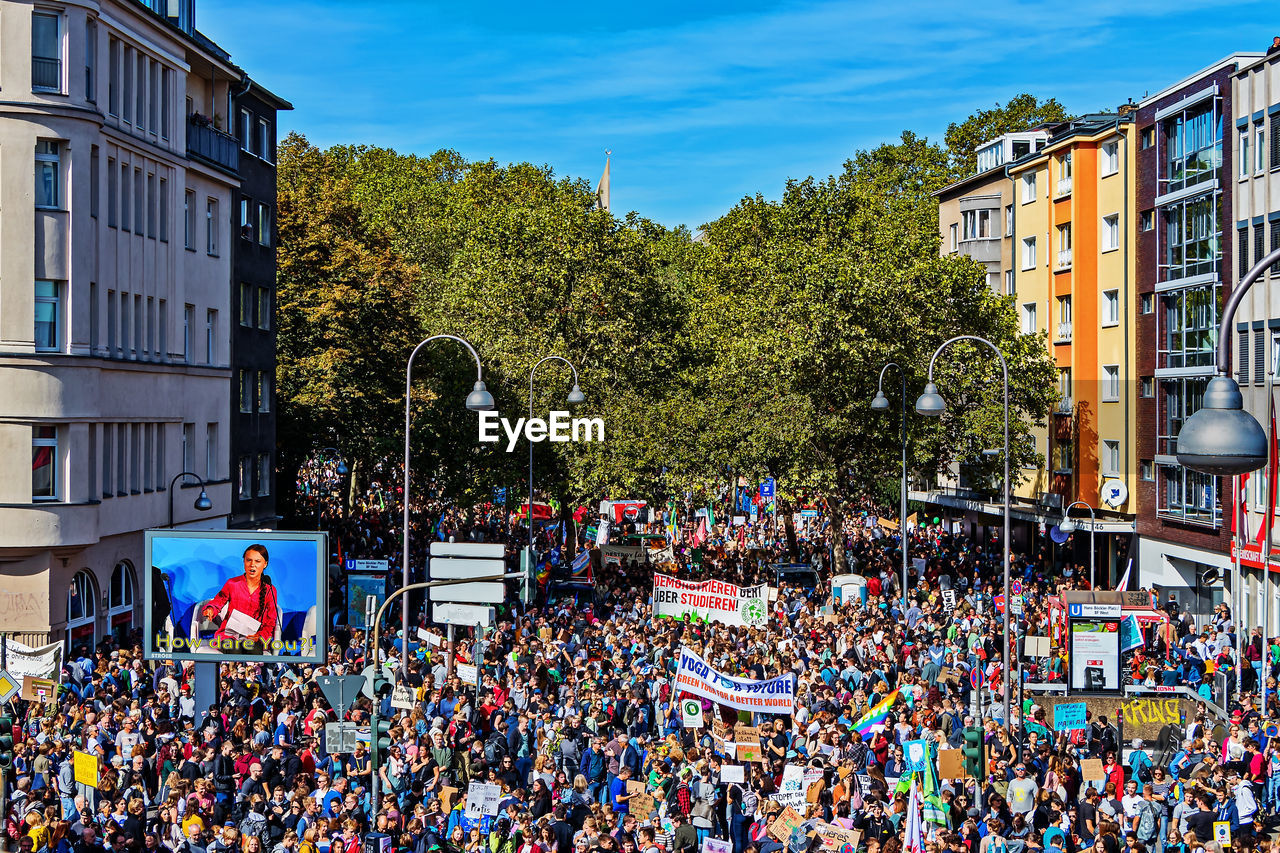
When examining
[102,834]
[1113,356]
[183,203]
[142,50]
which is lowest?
[102,834]

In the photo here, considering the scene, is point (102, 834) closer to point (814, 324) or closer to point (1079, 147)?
point (814, 324)

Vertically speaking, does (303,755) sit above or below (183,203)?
below

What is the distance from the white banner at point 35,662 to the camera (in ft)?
84.3

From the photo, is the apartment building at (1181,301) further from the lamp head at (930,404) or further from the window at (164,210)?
the window at (164,210)

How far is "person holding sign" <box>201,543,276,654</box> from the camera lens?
25.2 m

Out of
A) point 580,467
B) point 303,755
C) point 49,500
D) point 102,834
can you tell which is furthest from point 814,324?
point 102,834

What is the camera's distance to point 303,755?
19562mm

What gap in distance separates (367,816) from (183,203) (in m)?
27.3

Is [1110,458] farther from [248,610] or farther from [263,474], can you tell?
[248,610]

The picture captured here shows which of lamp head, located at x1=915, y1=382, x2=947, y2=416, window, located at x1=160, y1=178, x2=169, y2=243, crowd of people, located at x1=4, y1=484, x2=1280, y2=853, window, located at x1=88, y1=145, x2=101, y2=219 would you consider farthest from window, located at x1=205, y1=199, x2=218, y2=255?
lamp head, located at x1=915, y1=382, x2=947, y2=416

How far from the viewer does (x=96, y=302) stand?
116 feet

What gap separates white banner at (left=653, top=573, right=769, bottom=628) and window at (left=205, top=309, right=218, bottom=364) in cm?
1726

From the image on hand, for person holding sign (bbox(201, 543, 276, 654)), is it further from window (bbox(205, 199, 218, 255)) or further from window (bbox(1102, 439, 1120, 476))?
window (bbox(1102, 439, 1120, 476))

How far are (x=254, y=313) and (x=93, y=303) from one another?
11606 mm
